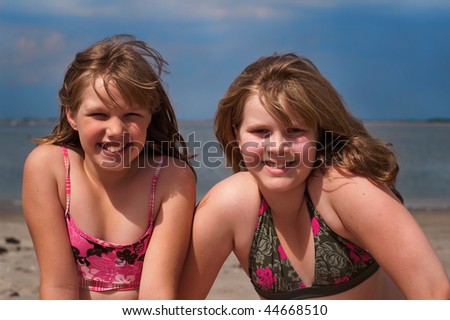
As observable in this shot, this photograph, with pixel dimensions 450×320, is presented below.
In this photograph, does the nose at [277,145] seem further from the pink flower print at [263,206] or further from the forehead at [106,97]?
the forehead at [106,97]

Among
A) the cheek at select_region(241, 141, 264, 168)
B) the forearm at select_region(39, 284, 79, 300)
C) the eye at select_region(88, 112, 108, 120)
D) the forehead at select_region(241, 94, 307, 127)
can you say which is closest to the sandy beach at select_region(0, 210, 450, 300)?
the forearm at select_region(39, 284, 79, 300)

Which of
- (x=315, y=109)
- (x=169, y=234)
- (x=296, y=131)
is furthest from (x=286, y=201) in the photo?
(x=169, y=234)

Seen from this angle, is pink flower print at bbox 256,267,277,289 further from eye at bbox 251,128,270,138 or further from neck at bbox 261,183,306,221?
eye at bbox 251,128,270,138

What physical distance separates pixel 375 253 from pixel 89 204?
138cm

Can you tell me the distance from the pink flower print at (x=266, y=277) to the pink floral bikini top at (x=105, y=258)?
0.57m

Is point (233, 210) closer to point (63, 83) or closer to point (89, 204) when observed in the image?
point (89, 204)

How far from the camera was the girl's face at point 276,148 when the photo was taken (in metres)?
3.15

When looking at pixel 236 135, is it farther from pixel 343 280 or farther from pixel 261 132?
pixel 343 280

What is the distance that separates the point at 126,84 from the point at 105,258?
0.86 m

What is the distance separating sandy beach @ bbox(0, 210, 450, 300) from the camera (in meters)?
5.72

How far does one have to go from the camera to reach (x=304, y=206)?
10.9ft

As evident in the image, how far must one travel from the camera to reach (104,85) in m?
3.30

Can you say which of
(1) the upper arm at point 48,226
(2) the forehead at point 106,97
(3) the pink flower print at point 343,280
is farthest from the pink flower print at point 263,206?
(1) the upper arm at point 48,226
